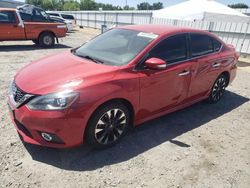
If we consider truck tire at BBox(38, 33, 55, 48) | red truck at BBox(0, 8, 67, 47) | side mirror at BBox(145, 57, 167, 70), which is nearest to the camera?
side mirror at BBox(145, 57, 167, 70)

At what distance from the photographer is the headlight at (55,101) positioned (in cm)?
277

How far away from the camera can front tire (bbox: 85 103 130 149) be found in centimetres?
306

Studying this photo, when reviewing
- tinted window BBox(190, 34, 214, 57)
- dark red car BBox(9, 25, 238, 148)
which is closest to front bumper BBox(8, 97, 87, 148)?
dark red car BBox(9, 25, 238, 148)

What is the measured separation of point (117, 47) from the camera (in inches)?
151

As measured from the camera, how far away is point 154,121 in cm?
430

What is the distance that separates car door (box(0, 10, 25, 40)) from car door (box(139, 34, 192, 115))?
9.07m

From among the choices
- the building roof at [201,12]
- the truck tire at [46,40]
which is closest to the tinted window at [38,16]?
the truck tire at [46,40]

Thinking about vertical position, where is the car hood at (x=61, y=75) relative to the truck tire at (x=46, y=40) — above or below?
above

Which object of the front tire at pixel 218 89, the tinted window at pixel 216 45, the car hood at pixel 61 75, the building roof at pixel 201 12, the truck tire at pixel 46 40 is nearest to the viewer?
the car hood at pixel 61 75

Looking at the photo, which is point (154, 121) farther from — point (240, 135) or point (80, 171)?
point (80, 171)

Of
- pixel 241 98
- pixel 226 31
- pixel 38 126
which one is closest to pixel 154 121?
pixel 38 126

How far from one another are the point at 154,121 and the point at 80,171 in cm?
180

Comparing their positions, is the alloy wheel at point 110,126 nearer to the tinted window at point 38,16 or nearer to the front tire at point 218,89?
the front tire at point 218,89

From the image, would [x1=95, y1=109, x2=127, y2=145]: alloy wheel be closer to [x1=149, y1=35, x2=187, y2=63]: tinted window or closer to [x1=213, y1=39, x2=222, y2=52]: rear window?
[x1=149, y1=35, x2=187, y2=63]: tinted window
